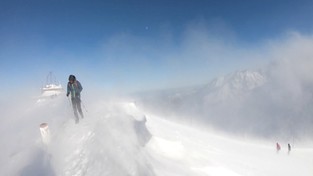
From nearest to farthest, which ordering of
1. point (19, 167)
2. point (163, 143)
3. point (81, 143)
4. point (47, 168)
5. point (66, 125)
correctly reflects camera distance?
point (47, 168), point (19, 167), point (81, 143), point (66, 125), point (163, 143)

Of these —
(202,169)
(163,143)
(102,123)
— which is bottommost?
(202,169)

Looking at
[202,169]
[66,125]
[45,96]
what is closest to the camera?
[66,125]

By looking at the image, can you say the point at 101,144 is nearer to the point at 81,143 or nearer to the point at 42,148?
the point at 81,143

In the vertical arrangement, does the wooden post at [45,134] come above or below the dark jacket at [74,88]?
below

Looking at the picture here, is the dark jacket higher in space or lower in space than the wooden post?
higher

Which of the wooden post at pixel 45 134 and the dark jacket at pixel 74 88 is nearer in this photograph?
the wooden post at pixel 45 134

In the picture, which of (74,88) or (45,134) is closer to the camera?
(45,134)

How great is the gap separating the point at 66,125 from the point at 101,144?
16.0ft

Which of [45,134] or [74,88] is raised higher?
[74,88]

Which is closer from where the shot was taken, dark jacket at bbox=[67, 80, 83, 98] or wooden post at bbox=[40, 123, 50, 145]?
wooden post at bbox=[40, 123, 50, 145]

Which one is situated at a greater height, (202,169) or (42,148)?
(42,148)

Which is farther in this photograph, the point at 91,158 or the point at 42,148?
the point at 42,148

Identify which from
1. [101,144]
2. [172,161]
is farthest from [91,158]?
[172,161]

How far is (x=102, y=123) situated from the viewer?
1398 cm
